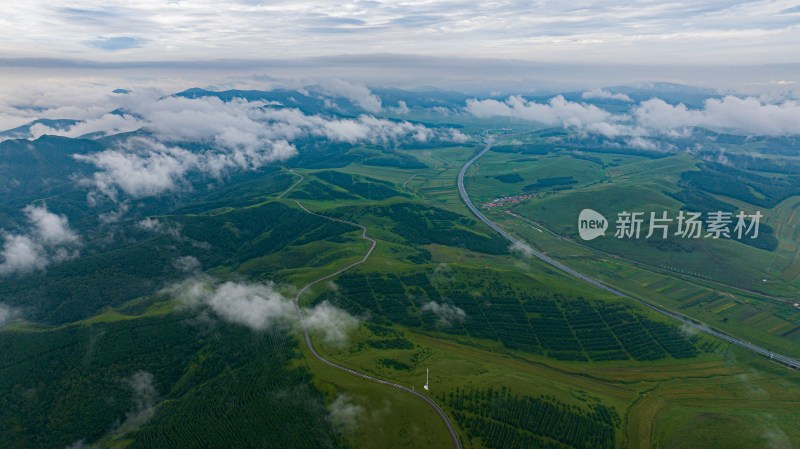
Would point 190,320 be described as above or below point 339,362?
below

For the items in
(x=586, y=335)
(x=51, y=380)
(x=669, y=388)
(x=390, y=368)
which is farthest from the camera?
(x=586, y=335)

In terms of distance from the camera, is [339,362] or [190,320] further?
[190,320]

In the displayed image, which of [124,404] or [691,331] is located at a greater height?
[691,331]

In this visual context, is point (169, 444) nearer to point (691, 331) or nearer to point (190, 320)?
point (190, 320)

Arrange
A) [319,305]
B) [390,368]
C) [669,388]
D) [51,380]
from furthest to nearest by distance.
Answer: [319,305], [51,380], [669,388], [390,368]

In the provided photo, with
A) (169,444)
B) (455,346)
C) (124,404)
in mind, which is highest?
(455,346)

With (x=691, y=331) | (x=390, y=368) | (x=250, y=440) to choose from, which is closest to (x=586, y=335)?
(x=691, y=331)

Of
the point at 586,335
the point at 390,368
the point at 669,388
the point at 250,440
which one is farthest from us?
the point at 586,335

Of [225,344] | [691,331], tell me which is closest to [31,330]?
[225,344]

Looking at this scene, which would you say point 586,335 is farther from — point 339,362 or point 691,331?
point 339,362
